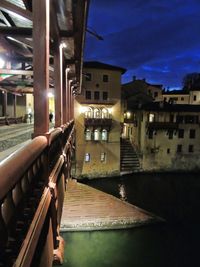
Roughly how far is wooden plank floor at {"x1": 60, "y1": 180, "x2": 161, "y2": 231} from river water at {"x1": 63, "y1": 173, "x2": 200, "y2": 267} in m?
0.55

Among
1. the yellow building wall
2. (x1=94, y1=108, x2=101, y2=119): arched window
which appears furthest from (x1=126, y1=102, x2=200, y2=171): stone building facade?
(x1=94, y1=108, x2=101, y2=119): arched window

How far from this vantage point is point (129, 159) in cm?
4153

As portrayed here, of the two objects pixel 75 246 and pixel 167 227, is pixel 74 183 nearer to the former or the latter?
pixel 75 246

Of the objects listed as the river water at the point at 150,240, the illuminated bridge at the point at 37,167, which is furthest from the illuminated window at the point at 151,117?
the illuminated bridge at the point at 37,167

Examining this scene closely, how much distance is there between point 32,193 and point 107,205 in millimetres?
22421

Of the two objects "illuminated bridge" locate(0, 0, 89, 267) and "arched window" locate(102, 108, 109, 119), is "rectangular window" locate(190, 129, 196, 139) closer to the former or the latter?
"arched window" locate(102, 108, 109, 119)

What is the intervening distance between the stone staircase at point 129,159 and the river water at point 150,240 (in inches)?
279

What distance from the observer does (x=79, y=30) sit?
5801 mm

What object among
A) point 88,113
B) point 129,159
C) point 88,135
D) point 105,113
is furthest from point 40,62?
point 129,159

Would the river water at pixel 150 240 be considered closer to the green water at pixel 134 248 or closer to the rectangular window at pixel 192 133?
the green water at pixel 134 248

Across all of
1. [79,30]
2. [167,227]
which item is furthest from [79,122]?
[79,30]

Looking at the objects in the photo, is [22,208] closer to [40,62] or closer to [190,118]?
[40,62]

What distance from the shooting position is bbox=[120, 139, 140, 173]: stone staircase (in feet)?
132

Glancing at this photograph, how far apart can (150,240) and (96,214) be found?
482cm
